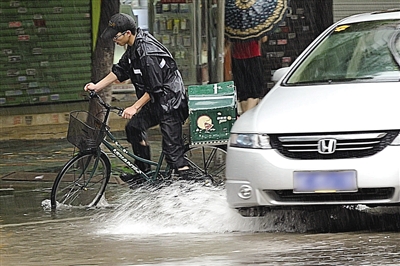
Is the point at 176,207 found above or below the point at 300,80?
below

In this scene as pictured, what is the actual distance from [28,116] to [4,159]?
3.16 meters

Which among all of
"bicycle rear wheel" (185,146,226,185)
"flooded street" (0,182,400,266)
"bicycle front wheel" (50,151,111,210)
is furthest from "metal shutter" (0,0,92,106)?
"bicycle rear wheel" (185,146,226,185)

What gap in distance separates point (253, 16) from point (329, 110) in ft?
18.1

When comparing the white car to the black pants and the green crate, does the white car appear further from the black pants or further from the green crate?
the black pants

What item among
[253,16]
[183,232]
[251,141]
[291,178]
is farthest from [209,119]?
[253,16]

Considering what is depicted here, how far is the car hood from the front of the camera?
7.44 m

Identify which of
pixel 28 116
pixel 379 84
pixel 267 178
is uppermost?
pixel 379 84

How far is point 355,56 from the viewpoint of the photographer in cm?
877

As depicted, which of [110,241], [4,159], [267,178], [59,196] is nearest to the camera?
[267,178]

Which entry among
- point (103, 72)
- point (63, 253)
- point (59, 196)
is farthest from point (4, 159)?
point (63, 253)

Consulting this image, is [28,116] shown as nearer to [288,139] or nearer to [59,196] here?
[59,196]

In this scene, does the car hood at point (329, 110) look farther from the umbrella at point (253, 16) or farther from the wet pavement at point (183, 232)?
the umbrella at point (253, 16)

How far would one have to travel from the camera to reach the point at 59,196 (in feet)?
31.8

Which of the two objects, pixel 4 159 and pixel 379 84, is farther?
pixel 4 159
